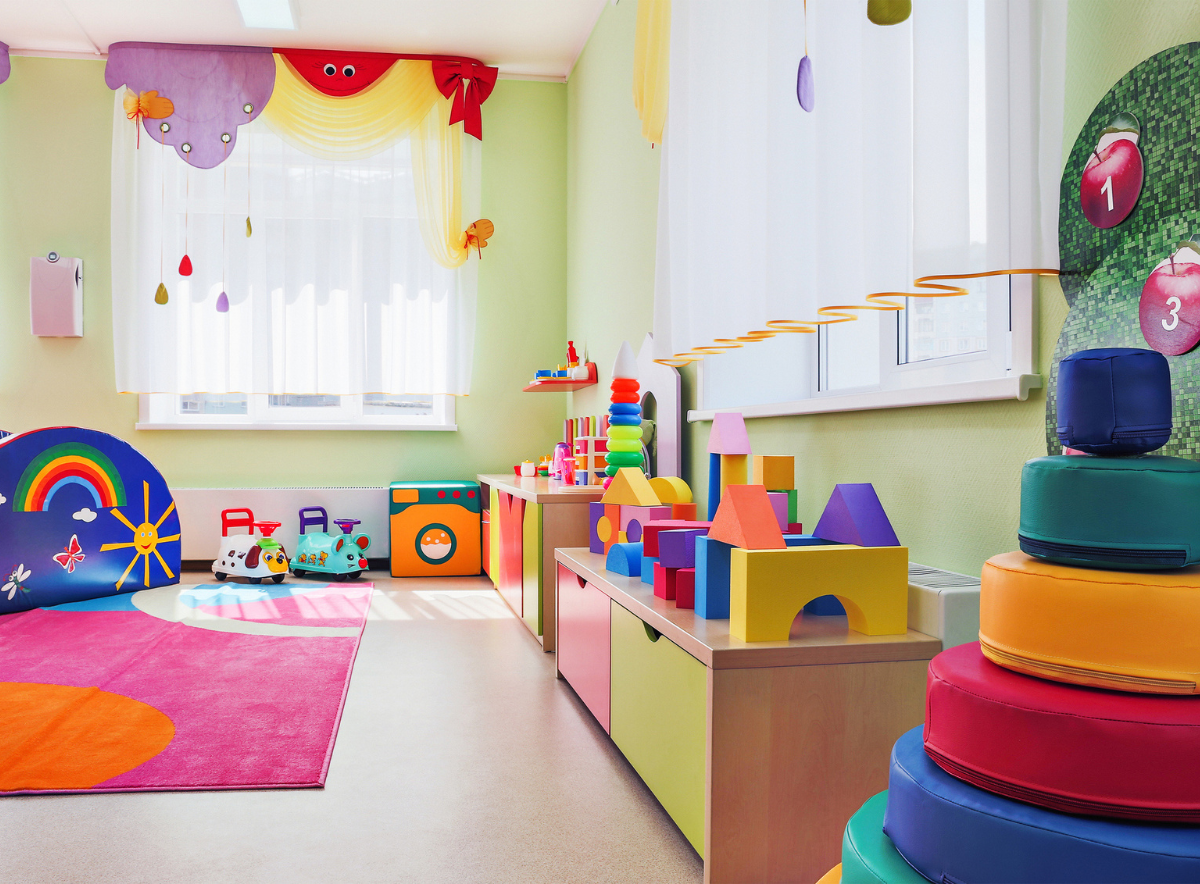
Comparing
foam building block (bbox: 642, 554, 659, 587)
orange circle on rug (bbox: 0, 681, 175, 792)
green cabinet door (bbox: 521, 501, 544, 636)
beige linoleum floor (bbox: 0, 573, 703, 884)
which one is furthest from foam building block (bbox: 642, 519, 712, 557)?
orange circle on rug (bbox: 0, 681, 175, 792)

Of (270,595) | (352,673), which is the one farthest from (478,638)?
(270,595)

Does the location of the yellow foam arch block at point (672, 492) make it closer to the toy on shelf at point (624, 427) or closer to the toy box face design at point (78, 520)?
the toy on shelf at point (624, 427)

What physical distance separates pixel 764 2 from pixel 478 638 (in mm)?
2346

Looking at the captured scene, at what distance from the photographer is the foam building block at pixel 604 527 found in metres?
2.30

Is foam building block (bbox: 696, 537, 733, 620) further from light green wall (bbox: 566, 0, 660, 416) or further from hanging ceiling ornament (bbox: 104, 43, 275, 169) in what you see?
hanging ceiling ornament (bbox: 104, 43, 275, 169)

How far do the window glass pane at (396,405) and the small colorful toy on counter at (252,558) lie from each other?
919 millimetres

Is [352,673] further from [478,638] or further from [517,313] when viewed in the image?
[517,313]

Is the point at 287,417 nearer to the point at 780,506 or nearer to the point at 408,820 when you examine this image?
the point at 408,820

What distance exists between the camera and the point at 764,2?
1.91 meters

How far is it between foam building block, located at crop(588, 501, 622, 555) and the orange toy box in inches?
93.9

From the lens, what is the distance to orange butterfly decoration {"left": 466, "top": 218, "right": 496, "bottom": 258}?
507 centimetres

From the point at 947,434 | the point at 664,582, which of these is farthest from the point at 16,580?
the point at 947,434


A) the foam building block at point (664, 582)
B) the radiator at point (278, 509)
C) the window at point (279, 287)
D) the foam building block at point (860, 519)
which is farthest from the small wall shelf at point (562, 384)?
the foam building block at point (860, 519)

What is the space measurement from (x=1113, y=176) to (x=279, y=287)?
4497mm
